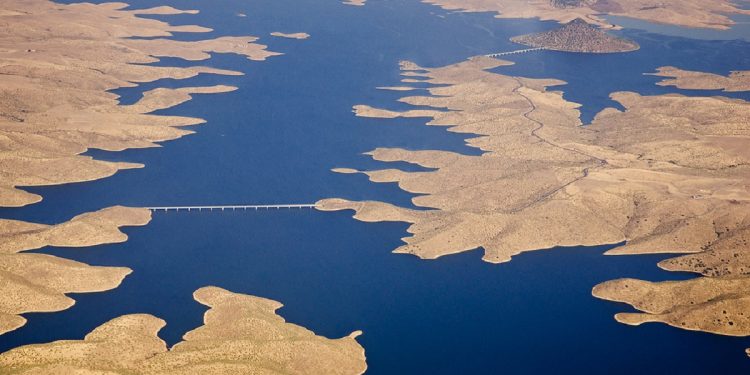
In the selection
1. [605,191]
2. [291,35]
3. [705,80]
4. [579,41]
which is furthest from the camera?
[291,35]

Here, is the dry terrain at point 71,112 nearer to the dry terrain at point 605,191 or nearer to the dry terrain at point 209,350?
the dry terrain at point 209,350

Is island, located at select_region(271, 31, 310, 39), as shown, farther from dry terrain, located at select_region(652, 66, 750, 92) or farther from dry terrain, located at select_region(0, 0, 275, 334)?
dry terrain, located at select_region(652, 66, 750, 92)

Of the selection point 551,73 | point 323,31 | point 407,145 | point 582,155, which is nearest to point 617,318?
point 582,155

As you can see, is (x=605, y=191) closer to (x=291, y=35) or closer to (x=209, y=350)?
(x=209, y=350)

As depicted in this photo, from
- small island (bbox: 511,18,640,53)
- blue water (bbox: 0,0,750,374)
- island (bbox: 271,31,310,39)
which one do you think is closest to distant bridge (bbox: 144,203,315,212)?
blue water (bbox: 0,0,750,374)

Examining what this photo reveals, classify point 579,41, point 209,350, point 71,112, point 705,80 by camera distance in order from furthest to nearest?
1. point 579,41
2. point 705,80
3. point 71,112
4. point 209,350

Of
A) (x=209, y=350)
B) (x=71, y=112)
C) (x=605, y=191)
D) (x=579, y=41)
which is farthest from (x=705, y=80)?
(x=209, y=350)

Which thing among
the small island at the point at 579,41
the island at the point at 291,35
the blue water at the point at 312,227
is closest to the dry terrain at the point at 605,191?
the blue water at the point at 312,227
